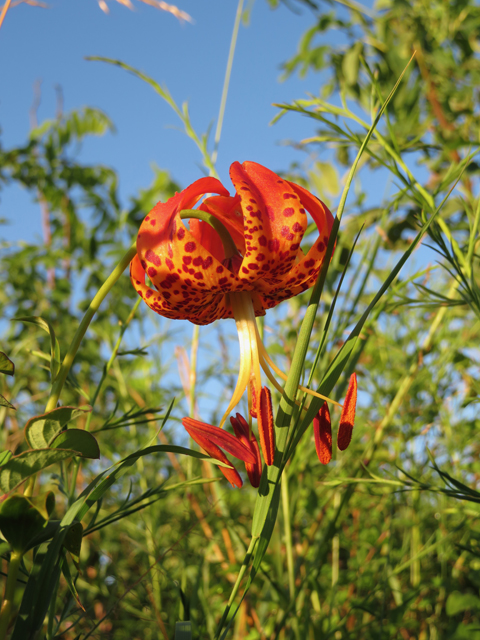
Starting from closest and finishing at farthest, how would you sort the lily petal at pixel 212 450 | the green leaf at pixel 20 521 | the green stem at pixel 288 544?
the green leaf at pixel 20 521 → the lily petal at pixel 212 450 → the green stem at pixel 288 544

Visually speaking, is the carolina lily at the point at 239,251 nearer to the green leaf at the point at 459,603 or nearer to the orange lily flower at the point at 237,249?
the orange lily flower at the point at 237,249

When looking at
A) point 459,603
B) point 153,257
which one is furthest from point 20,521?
point 459,603

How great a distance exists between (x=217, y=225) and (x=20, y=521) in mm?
315

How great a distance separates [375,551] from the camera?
1.08 m

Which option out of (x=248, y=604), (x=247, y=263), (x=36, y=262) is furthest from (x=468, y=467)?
(x=36, y=262)

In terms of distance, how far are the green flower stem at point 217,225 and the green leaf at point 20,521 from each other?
0.93 ft

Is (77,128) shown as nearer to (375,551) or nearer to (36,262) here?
(36,262)

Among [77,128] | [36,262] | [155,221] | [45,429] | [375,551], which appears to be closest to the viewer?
[45,429]

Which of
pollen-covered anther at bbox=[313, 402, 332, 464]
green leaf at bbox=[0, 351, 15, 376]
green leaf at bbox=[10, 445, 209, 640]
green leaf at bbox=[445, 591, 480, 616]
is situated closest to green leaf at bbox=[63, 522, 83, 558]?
green leaf at bbox=[10, 445, 209, 640]

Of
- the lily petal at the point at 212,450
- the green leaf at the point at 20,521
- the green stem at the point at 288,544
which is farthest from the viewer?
the green stem at the point at 288,544

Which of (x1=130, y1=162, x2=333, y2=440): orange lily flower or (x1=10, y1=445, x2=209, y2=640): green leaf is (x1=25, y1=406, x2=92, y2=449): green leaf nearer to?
(x1=10, y1=445, x2=209, y2=640): green leaf

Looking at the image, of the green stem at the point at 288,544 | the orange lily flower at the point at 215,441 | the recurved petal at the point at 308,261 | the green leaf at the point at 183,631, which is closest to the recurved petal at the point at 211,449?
the orange lily flower at the point at 215,441

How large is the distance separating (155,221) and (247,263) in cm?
10

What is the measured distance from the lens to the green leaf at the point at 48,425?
1.17 ft
